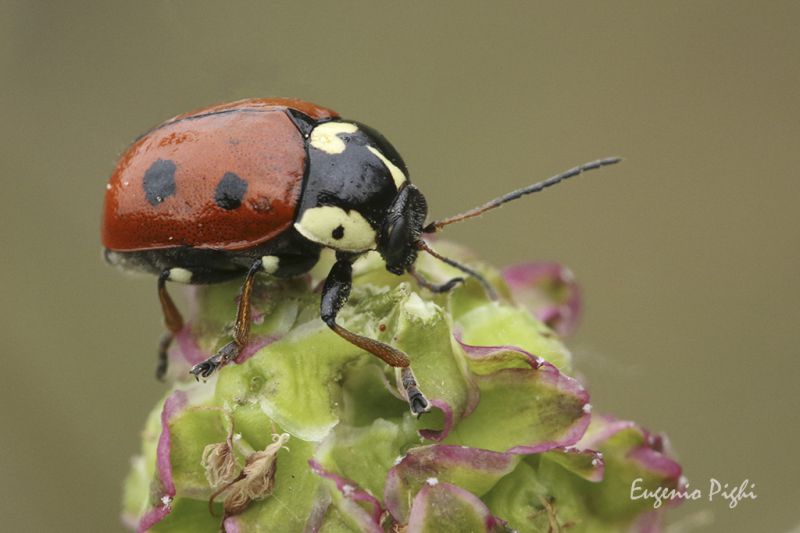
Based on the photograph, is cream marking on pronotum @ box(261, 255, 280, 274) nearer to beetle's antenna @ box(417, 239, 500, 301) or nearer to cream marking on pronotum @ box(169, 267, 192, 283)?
cream marking on pronotum @ box(169, 267, 192, 283)

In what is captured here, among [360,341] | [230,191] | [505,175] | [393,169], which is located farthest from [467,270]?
[505,175]

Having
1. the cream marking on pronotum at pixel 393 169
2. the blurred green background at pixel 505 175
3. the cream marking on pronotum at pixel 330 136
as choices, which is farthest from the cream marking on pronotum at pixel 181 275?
the blurred green background at pixel 505 175

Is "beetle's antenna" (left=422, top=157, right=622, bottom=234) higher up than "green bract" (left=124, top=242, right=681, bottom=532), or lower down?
higher up

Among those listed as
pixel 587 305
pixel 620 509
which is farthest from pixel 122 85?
pixel 620 509

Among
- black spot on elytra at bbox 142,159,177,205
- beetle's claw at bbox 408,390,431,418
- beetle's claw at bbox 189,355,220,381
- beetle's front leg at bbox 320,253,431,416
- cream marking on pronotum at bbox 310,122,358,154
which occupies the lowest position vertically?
beetle's claw at bbox 189,355,220,381

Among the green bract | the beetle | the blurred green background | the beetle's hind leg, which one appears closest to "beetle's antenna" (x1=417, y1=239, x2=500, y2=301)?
the beetle

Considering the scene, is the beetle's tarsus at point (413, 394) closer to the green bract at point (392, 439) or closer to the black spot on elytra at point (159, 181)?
the green bract at point (392, 439)
